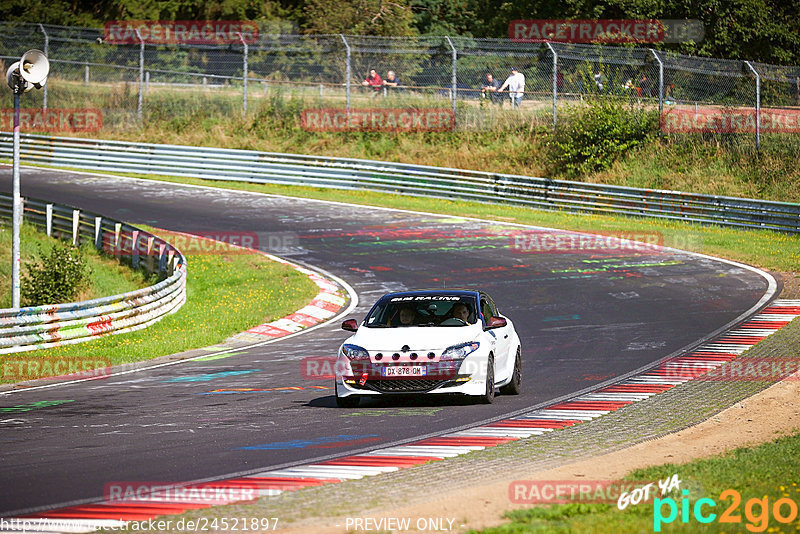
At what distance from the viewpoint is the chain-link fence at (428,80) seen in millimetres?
33406

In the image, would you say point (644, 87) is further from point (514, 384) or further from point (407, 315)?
point (407, 315)

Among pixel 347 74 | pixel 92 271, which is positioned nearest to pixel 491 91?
pixel 347 74

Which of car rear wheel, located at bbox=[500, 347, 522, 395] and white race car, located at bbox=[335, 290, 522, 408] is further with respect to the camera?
car rear wheel, located at bbox=[500, 347, 522, 395]

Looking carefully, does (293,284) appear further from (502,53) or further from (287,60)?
(287,60)

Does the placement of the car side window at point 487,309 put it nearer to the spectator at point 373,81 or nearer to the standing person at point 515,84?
the standing person at point 515,84

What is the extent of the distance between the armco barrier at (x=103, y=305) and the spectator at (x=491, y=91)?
51.2 feet

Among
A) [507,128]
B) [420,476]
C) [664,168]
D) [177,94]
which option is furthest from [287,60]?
[420,476]

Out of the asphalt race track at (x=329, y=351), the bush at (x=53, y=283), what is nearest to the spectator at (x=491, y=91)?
the asphalt race track at (x=329, y=351)

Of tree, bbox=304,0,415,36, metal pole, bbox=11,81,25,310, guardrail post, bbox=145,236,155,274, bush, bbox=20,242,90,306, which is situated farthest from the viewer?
Result: tree, bbox=304,0,415,36

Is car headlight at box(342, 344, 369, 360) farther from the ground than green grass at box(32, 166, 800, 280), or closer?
farther from the ground

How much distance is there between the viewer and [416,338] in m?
12.4

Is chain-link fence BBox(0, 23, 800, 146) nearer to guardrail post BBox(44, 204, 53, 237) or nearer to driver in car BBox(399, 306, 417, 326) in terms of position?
guardrail post BBox(44, 204, 53, 237)

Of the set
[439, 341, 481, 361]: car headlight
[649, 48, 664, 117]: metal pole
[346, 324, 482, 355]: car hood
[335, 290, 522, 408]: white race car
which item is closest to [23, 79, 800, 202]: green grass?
[649, 48, 664, 117]: metal pole

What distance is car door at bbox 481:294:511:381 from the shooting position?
41.9 ft
